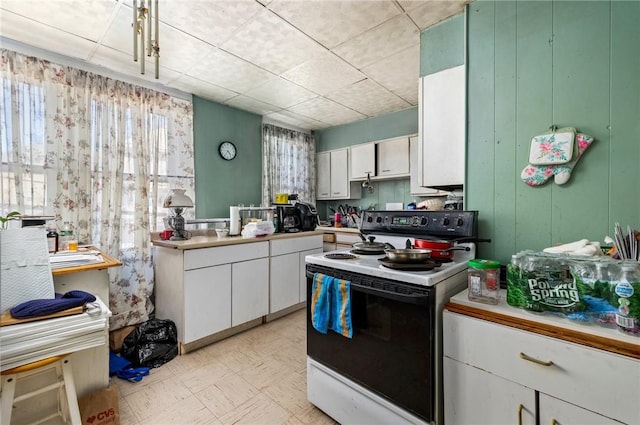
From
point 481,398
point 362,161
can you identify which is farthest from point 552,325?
point 362,161

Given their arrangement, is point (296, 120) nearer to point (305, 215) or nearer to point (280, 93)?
point (280, 93)

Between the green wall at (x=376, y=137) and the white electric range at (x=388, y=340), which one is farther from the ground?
the green wall at (x=376, y=137)

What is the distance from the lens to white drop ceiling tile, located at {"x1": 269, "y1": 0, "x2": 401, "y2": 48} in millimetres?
1720

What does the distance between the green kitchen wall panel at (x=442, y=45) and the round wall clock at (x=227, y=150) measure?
2.40 meters

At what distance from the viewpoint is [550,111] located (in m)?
1.41

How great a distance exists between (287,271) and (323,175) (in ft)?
6.65

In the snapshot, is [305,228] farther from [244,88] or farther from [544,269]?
[544,269]

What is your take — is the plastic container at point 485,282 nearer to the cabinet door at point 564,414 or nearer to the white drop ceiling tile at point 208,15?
the cabinet door at point 564,414

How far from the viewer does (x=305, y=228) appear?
11.0 feet

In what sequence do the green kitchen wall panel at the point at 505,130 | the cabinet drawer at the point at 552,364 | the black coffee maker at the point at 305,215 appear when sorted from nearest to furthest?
the cabinet drawer at the point at 552,364 → the green kitchen wall panel at the point at 505,130 → the black coffee maker at the point at 305,215

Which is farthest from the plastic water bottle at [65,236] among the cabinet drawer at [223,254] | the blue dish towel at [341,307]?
the blue dish towel at [341,307]

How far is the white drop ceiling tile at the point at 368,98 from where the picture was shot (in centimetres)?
299

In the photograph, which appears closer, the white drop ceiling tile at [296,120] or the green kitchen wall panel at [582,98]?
the green kitchen wall panel at [582,98]

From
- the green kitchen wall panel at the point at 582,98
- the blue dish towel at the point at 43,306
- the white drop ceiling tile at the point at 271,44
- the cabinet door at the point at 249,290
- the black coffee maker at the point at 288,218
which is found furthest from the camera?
the black coffee maker at the point at 288,218
